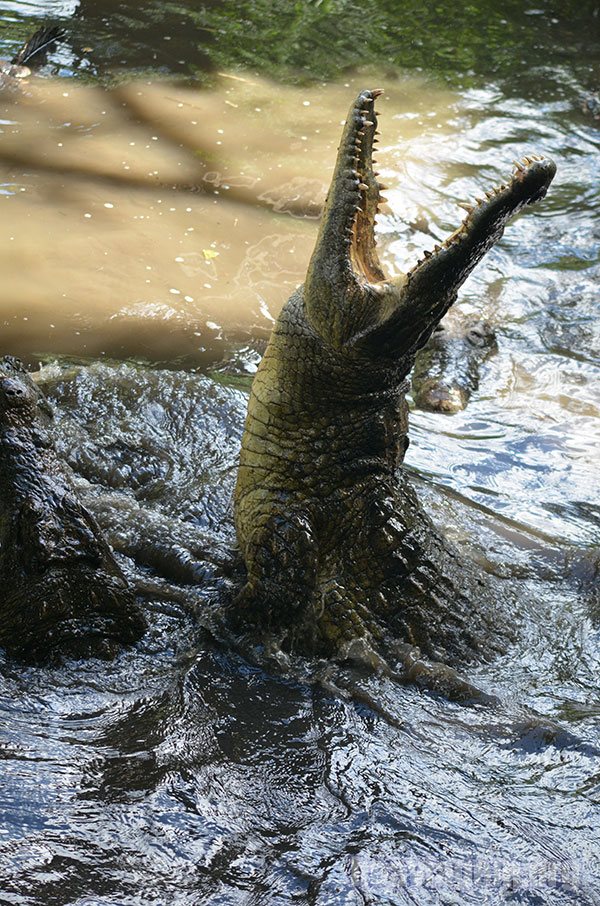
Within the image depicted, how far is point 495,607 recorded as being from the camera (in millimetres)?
4617

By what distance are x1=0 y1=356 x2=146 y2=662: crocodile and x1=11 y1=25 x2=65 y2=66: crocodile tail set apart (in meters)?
7.70

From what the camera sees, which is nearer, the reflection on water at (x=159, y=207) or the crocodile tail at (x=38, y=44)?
the reflection on water at (x=159, y=207)

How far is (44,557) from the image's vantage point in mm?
3701

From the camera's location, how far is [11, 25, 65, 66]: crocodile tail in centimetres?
1035

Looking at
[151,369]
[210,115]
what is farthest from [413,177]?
[151,369]

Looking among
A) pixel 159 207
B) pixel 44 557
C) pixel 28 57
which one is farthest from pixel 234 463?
pixel 28 57

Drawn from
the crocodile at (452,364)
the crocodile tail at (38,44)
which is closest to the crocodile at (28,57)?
the crocodile tail at (38,44)

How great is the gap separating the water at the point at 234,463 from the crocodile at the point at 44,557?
133 mm

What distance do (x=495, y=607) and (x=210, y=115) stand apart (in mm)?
7403

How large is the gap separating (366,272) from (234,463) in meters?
1.67

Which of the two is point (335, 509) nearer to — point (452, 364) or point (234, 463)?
point (234, 463)

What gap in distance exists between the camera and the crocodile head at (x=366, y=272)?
3.85 metres

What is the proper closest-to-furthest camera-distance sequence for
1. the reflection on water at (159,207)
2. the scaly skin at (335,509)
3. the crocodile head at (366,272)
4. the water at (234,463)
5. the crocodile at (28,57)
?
1. the water at (234,463)
2. the crocodile head at (366,272)
3. the scaly skin at (335,509)
4. the reflection on water at (159,207)
5. the crocodile at (28,57)

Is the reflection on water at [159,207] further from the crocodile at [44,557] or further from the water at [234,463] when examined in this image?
the crocodile at [44,557]
